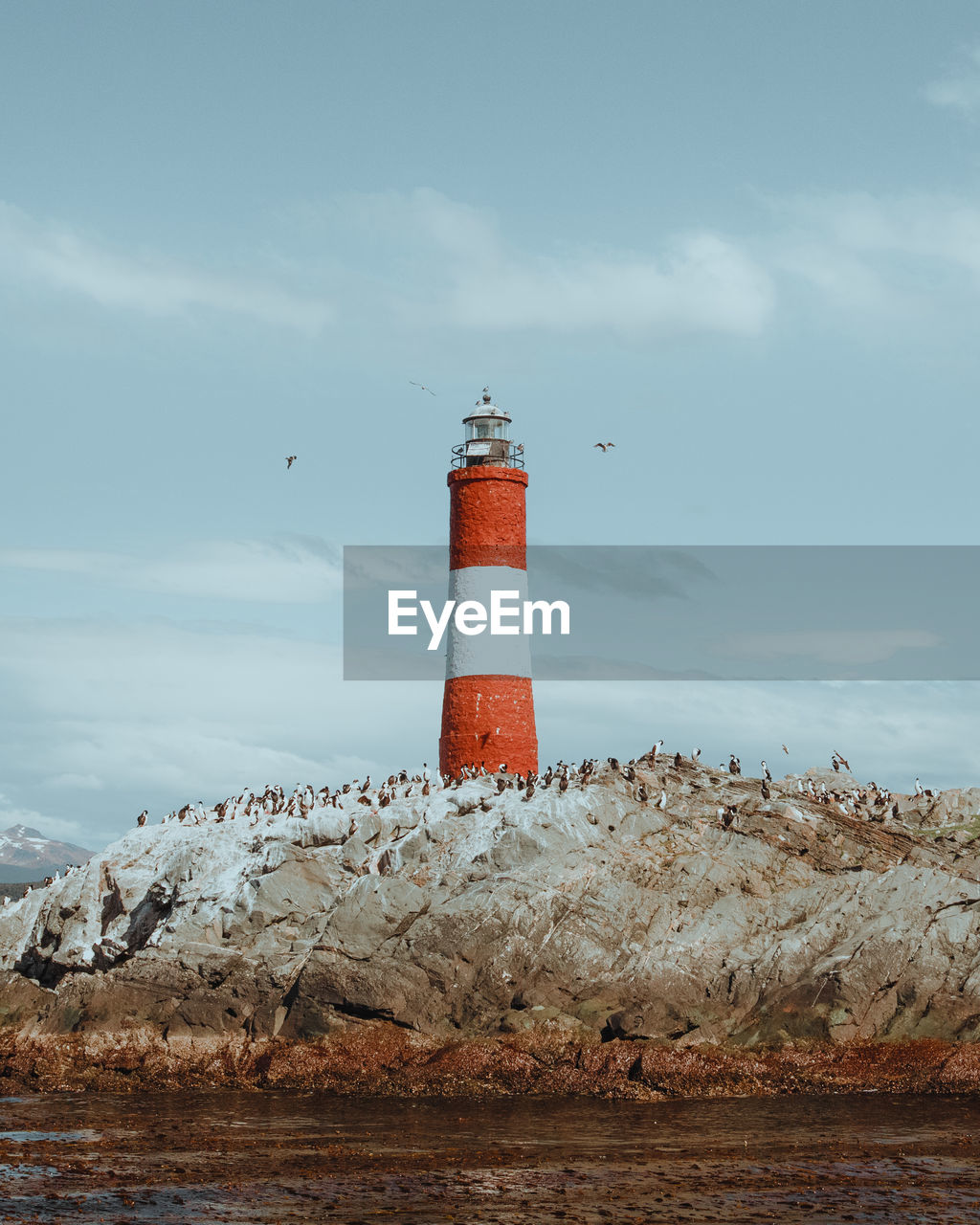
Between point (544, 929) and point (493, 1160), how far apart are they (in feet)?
40.0

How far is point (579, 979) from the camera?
116 feet

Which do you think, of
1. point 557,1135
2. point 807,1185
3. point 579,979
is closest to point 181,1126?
point 557,1135

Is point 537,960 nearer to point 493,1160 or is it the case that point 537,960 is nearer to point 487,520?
point 493,1160

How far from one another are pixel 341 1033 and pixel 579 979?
682 cm

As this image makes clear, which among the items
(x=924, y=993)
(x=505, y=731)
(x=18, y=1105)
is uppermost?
(x=505, y=731)

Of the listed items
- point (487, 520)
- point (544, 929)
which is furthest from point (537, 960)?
point (487, 520)

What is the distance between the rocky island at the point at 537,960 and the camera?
33281 millimetres

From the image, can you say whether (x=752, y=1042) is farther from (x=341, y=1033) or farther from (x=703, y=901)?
(x=341, y=1033)

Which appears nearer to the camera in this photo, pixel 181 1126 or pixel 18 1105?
pixel 181 1126

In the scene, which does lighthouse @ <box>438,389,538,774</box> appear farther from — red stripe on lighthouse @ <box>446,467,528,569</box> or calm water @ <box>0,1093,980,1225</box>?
calm water @ <box>0,1093,980,1225</box>

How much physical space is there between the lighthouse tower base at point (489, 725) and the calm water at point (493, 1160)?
704 inches

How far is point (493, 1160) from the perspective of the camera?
24.2 m

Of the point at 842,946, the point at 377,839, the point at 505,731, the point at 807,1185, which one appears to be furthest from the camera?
the point at 505,731

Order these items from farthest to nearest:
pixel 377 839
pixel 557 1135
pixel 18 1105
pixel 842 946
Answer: pixel 377 839 < pixel 842 946 < pixel 18 1105 < pixel 557 1135
